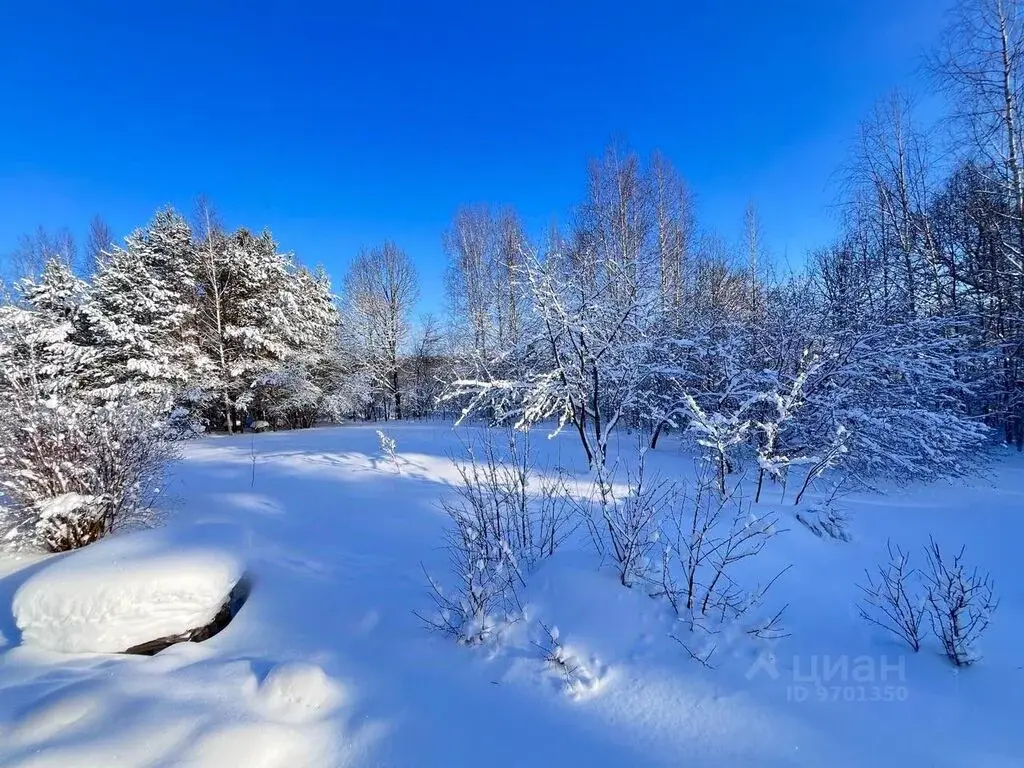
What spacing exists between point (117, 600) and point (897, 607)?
5397 mm

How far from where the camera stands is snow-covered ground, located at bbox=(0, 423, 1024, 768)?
6.91 feet

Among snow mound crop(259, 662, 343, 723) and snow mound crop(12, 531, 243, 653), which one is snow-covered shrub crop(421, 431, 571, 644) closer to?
snow mound crop(259, 662, 343, 723)

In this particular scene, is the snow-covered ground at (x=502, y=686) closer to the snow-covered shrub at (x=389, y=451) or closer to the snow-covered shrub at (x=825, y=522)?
the snow-covered shrub at (x=825, y=522)

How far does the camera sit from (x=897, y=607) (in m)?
2.65

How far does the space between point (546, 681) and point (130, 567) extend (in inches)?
134

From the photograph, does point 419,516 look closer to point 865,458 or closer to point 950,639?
point 950,639

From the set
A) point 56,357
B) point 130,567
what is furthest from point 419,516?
point 56,357

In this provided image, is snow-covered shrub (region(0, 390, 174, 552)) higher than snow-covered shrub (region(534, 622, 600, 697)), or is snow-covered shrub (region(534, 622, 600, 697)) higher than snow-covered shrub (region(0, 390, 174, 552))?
snow-covered shrub (region(0, 390, 174, 552))

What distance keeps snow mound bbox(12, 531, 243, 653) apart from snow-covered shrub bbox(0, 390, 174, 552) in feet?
4.39

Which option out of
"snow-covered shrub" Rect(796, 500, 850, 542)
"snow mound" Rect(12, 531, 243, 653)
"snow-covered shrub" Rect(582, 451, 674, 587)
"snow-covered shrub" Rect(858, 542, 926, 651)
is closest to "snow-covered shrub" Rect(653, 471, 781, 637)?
"snow-covered shrub" Rect(582, 451, 674, 587)

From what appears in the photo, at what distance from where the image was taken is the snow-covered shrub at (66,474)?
450 cm

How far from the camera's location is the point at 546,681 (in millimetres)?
2566

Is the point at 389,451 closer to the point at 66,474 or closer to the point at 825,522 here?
the point at 66,474

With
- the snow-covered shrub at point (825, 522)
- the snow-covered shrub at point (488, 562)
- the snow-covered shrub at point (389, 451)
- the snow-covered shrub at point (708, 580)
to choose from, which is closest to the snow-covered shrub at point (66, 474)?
the snow-covered shrub at point (389, 451)
